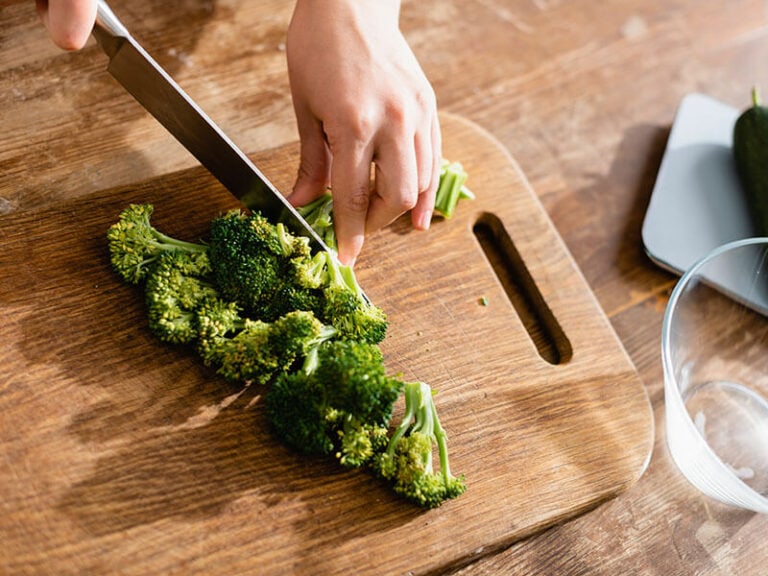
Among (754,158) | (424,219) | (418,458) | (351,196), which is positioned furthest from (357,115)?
(754,158)

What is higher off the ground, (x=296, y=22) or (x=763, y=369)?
(x=296, y=22)

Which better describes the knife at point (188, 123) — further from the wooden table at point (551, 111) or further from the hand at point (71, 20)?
the wooden table at point (551, 111)

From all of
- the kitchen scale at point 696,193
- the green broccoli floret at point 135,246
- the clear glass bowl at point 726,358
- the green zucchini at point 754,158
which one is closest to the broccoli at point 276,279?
the green broccoli floret at point 135,246

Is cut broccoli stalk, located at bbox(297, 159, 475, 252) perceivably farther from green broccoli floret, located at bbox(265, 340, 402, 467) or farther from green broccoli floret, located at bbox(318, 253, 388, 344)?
green broccoli floret, located at bbox(265, 340, 402, 467)

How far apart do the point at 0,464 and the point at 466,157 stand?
130 cm

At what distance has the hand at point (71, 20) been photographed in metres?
1.34

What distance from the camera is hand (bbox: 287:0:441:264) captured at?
1626 millimetres

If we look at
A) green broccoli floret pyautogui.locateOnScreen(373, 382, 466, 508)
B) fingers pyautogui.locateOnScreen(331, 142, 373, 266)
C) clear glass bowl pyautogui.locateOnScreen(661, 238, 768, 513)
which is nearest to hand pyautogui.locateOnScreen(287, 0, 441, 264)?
fingers pyautogui.locateOnScreen(331, 142, 373, 266)

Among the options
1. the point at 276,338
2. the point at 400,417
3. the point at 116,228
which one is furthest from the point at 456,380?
the point at 116,228

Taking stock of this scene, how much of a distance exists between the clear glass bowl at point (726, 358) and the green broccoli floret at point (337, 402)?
72 centimetres

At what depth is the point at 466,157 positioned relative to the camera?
2.03m

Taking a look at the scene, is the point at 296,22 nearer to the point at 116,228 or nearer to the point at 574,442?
the point at 116,228

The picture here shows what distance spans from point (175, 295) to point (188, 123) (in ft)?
1.18

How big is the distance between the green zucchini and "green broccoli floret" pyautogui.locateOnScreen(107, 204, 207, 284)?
153 cm
